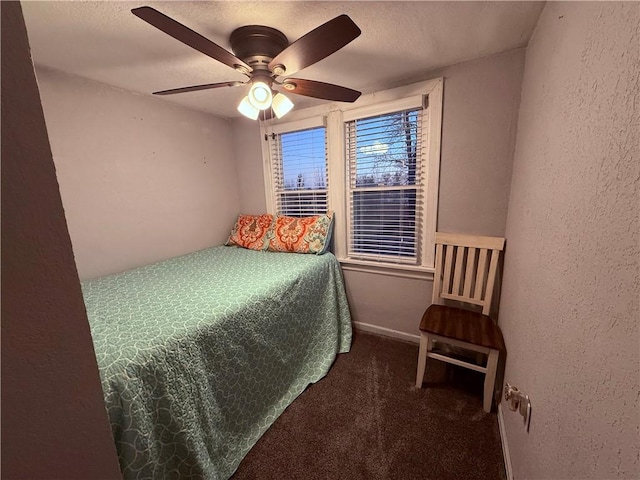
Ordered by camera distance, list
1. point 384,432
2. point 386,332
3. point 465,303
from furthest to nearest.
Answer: point 386,332
point 465,303
point 384,432

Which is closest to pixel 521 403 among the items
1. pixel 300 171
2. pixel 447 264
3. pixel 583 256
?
pixel 583 256

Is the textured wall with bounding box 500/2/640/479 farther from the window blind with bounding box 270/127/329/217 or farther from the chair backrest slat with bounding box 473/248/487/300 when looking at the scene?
the window blind with bounding box 270/127/329/217

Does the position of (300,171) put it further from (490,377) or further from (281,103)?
(490,377)

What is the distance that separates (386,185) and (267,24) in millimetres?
1378

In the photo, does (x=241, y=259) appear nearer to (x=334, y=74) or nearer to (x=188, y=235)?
(x=188, y=235)

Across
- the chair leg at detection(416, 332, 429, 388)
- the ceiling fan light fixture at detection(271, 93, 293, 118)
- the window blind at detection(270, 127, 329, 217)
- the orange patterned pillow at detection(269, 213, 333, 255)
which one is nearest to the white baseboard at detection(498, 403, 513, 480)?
the chair leg at detection(416, 332, 429, 388)

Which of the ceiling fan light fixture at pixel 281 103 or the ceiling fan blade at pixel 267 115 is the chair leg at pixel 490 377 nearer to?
the ceiling fan light fixture at pixel 281 103

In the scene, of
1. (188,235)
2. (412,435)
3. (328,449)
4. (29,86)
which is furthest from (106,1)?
(412,435)

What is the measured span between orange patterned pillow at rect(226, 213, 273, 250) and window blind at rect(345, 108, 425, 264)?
2.88 ft

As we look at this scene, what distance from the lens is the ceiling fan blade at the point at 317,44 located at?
0.99 meters

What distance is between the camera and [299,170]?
8.52 ft

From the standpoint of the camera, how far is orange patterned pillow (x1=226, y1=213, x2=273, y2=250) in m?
2.60

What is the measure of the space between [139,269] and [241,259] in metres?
0.79

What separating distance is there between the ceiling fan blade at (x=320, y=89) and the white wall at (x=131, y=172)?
1.41 meters
